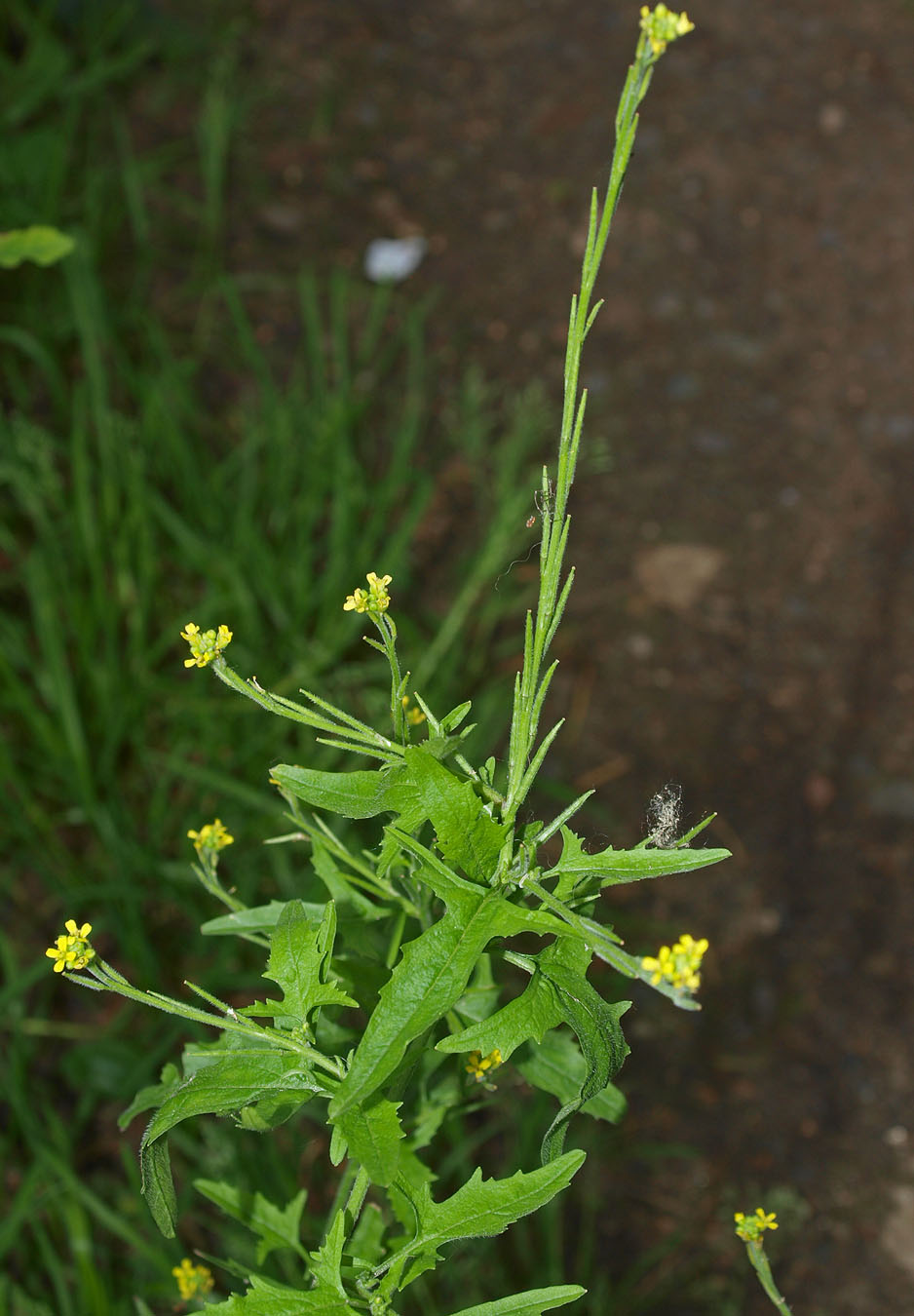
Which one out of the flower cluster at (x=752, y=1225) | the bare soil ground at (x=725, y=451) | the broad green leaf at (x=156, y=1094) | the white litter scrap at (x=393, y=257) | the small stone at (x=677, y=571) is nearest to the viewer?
the broad green leaf at (x=156, y=1094)

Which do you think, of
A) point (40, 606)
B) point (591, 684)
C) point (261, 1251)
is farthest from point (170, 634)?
point (261, 1251)

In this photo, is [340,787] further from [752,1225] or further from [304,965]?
[752,1225]

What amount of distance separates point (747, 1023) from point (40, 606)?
1573 millimetres

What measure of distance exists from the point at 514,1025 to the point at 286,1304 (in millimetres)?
275

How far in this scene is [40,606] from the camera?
7.41 feet

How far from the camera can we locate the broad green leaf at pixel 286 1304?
34.2 inches

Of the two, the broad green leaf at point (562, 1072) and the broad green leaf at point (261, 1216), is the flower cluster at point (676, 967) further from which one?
the broad green leaf at point (261, 1216)

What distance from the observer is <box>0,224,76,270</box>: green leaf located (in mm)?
1700

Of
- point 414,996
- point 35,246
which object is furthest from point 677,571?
point 414,996

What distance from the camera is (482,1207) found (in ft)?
2.97

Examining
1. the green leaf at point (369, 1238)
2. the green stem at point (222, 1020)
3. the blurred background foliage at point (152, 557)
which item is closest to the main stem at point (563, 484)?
the green stem at point (222, 1020)

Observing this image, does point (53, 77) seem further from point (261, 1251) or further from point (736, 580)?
point (261, 1251)

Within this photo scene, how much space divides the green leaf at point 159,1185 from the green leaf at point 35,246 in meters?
1.27

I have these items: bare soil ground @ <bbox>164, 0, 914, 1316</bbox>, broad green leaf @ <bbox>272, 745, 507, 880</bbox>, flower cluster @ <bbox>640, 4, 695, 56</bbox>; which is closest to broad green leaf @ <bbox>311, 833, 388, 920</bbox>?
broad green leaf @ <bbox>272, 745, 507, 880</bbox>
